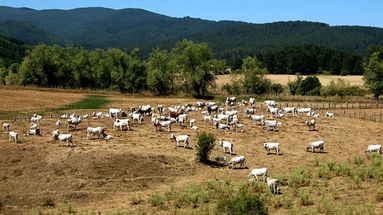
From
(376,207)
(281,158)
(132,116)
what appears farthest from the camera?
(132,116)

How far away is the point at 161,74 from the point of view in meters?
85.9

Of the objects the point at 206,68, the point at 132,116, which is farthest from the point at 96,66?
the point at 132,116

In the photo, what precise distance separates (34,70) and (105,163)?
240ft

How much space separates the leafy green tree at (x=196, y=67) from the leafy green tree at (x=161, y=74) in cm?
366

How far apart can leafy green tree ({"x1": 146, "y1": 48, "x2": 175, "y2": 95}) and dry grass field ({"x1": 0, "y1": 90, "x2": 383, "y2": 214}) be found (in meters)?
50.7

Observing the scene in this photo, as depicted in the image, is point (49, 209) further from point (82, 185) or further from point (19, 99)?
point (19, 99)

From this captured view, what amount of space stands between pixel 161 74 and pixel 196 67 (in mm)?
8171

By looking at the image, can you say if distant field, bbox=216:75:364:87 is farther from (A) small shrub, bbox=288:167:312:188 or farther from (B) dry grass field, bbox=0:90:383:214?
(A) small shrub, bbox=288:167:312:188

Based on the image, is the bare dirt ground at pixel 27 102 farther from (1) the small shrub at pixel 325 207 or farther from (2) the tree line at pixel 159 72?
(1) the small shrub at pixel 325 207

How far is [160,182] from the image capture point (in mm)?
24547

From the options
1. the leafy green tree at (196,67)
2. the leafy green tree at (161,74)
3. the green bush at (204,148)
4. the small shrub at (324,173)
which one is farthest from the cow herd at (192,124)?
the leafy green tree at (161,74)

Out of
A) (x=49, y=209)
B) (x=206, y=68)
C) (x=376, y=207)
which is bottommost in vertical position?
(x=49, y=209)

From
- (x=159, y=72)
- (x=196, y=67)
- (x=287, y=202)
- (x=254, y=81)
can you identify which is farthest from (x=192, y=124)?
(x=254, y=81)

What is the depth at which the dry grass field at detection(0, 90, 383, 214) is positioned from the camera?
68.5 feet
